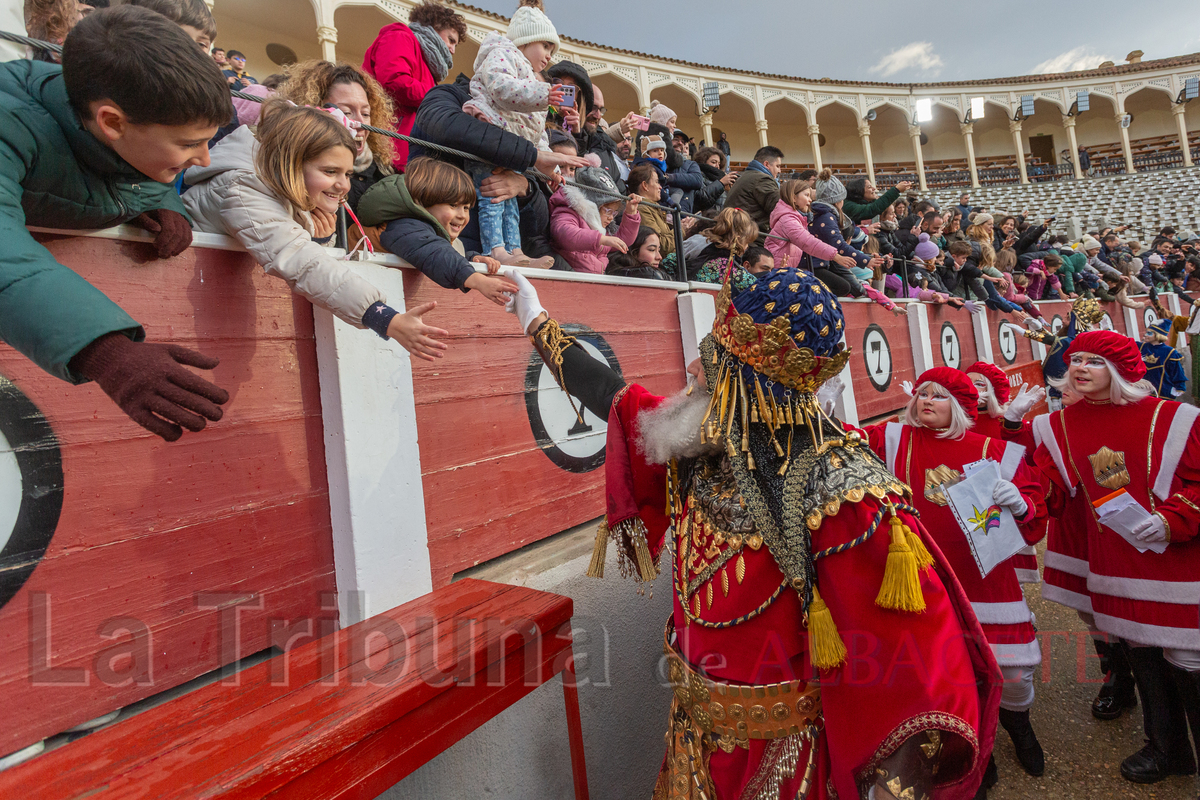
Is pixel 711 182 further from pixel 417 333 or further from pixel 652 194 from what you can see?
pixel 417 333

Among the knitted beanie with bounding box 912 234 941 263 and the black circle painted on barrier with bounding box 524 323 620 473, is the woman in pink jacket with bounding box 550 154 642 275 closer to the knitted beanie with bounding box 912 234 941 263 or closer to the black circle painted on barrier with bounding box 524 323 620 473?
the black circle painted on barrier with bounding box 524 323 620 473

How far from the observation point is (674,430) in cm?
149

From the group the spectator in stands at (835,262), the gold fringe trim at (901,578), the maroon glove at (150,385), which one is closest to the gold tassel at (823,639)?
the gold fringe trim at (901,578)

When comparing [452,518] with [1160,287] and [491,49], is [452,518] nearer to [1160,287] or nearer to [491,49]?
[491,49]

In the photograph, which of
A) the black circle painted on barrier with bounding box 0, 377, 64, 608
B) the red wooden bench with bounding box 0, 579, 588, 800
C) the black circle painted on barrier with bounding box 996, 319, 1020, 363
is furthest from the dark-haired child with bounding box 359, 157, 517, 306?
the black circle painted on barrier with bounding box 996, 319, 1020, 363

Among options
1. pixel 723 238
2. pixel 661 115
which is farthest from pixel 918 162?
pixel 723 238

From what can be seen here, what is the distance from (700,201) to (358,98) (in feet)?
16.6

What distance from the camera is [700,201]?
23.2 feet

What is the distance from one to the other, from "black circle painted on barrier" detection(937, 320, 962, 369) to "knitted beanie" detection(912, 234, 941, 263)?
3.72 ft

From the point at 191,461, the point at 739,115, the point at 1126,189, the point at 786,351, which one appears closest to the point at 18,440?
the point at 191,461

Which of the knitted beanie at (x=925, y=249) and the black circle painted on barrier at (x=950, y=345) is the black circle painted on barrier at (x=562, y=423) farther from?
the knitted beanie at (x=925, y=249)

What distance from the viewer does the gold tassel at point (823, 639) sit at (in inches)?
49.9

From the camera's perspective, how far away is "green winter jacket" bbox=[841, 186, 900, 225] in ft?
24.3

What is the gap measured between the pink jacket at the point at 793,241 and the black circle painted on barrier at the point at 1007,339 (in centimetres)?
623
